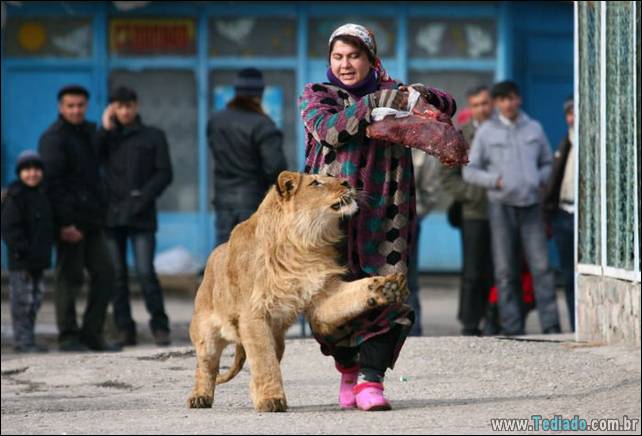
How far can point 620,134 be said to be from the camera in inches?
439

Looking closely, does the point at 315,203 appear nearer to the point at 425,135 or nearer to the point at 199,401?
the point at 425,135

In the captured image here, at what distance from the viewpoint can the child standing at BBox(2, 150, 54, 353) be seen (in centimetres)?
1317

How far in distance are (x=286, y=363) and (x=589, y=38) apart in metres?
3.13

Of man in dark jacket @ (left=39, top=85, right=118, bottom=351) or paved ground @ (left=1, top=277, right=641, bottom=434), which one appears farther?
man in dark jacket @ (left=39, top=85, right=118, bottom=351)

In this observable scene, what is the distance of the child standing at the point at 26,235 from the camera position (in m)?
13.2

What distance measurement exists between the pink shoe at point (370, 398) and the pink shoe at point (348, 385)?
173 millimetres

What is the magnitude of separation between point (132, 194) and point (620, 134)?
14.2 ft

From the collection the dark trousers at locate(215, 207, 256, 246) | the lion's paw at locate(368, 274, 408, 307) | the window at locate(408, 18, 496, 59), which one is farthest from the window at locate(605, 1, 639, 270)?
the window at locate(408, 18, 496, 59)

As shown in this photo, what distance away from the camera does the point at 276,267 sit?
7.65 meters

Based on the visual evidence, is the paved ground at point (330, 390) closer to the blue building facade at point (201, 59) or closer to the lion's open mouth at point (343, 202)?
the lion's open mouth at point (343, 202)

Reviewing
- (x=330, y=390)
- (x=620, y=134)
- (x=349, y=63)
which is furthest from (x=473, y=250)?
(x=349, y=63)

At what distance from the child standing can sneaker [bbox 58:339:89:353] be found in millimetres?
231

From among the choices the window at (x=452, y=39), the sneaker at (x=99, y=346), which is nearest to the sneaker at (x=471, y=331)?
the sneaker at (x=99, y=346)

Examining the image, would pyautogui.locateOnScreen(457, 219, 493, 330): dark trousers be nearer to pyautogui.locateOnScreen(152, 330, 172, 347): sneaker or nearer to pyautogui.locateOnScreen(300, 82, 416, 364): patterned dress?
pyautogui.locateOnScreen(152, 330, 172, 347): sneaker
